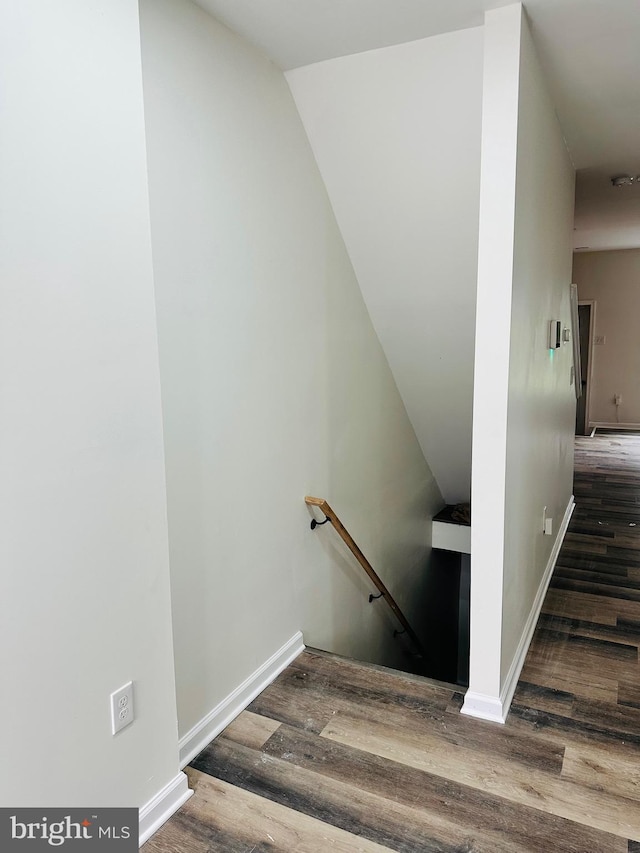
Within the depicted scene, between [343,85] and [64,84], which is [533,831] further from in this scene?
[343,85]

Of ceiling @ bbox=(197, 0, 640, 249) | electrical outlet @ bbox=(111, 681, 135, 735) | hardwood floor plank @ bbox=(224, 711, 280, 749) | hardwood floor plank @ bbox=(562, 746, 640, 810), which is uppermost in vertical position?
ceiling @ bbox=(197, 0, 640, 249)

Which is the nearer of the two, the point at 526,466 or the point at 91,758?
the point at 91,758

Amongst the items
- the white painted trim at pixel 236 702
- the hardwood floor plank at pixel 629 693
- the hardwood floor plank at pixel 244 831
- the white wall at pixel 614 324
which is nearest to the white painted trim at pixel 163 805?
the hardwood floor plank at pixel 244 831

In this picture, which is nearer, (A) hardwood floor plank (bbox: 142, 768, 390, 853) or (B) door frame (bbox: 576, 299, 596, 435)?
(A) hardwood floor plank (bbox: 142, 768, 390, 853)

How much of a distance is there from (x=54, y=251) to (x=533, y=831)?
2044 mm

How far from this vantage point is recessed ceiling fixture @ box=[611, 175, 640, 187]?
417 centimetres

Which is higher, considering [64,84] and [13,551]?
[64,84]

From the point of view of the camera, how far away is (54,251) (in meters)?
1.38

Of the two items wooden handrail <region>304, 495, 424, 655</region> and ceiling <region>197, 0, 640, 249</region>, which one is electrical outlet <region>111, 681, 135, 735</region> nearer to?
wooden handrail <region>304, 495, 424, 655</region>

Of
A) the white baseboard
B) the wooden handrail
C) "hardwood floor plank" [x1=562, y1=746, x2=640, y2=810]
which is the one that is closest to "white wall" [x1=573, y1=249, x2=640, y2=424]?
the wooden handrail

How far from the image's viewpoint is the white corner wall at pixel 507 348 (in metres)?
2.07

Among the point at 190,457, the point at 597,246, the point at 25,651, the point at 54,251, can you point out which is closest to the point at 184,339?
the point at 190,457

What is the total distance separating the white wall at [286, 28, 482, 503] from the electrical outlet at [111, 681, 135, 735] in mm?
2317

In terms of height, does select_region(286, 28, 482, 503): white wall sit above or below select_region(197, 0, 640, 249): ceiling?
below
